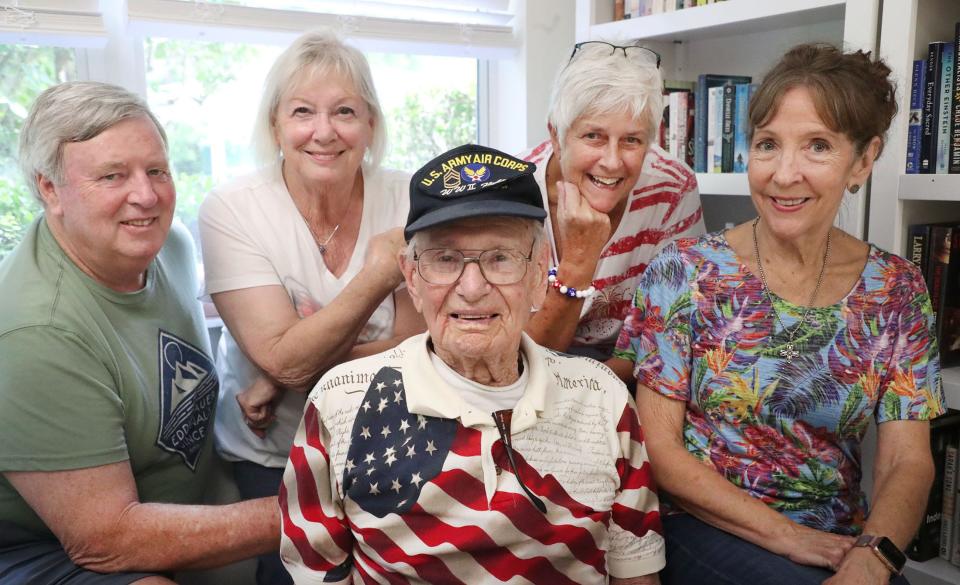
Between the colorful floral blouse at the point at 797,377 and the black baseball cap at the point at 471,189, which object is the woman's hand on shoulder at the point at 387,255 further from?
the colorful floral blouse at the point at 797,377

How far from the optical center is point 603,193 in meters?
1.85

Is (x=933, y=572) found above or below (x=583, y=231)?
below

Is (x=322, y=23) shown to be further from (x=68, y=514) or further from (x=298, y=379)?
(x=68, y=514)

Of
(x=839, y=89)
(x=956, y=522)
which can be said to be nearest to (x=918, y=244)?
(x=839, y=89)

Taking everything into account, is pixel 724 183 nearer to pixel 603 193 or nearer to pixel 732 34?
pixel 732 34

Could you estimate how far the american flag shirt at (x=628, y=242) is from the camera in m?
2.00

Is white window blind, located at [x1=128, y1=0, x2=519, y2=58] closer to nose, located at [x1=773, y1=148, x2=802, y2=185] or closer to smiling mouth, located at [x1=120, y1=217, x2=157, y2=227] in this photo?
smiling mouth, located at [x1=120, y1=217, x2=157, y2=227]

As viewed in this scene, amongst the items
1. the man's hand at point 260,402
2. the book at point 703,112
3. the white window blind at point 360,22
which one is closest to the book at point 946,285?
the book at point 703,112

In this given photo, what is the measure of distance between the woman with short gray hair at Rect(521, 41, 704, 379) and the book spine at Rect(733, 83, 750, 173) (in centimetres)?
31

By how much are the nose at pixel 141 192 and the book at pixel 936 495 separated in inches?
73.2

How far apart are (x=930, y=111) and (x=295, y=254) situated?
1.50m

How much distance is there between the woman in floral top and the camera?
1527mm

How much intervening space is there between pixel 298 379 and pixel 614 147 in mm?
871

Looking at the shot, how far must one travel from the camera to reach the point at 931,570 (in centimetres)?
201
